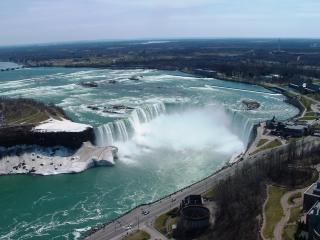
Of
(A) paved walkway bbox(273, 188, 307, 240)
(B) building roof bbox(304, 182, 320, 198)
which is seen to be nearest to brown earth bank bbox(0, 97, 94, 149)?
(A) paved walkway bbox(273, 188, 307, 240)

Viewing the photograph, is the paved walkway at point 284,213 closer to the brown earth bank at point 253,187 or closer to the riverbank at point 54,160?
the brown earth bank at point 253,187

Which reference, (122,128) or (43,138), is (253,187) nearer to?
(122,128)

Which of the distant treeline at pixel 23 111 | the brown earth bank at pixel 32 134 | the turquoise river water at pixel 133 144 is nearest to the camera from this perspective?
the turquoise river water at pixel 133 144

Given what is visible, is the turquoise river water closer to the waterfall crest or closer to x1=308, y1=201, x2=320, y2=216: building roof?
the waterfall crest

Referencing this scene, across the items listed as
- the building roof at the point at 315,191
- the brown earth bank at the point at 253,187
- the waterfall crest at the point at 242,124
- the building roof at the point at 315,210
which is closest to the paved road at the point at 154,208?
the brown earth bank at the point at 253,187

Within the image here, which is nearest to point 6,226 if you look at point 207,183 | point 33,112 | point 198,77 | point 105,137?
point 207,183

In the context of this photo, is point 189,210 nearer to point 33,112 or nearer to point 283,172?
point 283,172
